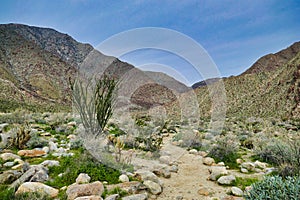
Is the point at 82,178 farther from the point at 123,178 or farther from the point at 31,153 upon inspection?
the point at 31,153

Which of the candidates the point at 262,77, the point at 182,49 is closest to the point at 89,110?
the point at 182,49

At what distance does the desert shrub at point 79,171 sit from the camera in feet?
18.1

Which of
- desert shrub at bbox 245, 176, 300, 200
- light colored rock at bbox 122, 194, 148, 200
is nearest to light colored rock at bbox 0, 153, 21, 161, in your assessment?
light colored rock at bbox 122, 194, 148, 200

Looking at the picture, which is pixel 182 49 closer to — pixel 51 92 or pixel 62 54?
pixel 51 92

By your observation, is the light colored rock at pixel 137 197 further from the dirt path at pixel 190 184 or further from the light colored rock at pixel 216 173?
the light colored rock at pixel 216 173

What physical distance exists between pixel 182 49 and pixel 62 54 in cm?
6569

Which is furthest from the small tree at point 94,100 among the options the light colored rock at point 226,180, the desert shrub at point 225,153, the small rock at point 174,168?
the light colored rock at point 226,180

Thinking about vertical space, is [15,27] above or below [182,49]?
above

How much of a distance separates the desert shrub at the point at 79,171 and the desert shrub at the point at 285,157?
4067mm

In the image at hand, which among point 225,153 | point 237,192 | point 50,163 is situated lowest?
point 237,192

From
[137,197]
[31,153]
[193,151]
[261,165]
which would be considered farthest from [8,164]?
[261,165]

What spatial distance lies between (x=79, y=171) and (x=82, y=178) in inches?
18.9

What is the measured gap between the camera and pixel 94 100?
27.4 feet

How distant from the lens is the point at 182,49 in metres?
8.51
